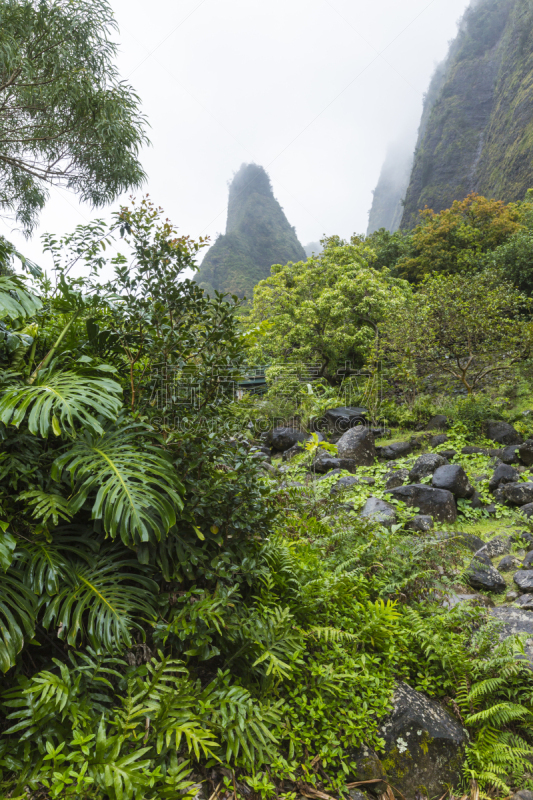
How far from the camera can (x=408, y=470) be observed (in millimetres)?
5762

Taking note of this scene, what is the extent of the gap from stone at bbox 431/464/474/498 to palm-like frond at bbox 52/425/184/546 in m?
4.09

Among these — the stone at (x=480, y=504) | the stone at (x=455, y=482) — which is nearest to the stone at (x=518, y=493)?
the stone at (x=480, y=504)

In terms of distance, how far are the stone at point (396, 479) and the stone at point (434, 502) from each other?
0.70 metres

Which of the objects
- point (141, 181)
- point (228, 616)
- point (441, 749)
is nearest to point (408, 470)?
point (441, 749)

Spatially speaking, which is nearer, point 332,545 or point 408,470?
point 332,545

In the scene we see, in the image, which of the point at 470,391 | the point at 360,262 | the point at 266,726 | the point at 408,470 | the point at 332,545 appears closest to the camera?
the point at 266,726

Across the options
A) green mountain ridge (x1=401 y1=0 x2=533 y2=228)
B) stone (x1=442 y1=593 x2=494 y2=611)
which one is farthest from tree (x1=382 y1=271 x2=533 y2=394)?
green mountain ridge (x1=401 y1=0 x2=533 y2=228)

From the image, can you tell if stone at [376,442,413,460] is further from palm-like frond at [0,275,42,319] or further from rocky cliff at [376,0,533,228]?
rocky cliff at [376,0,533,228]

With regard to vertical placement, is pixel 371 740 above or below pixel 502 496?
above

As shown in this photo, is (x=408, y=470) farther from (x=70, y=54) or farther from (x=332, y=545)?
(x=70, y=54)

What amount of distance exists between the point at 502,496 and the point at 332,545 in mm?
2882

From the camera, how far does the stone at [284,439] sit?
7.86m

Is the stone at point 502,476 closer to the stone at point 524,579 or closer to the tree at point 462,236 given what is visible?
the stone at point 524,579

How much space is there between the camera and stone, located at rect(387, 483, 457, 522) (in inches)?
177
